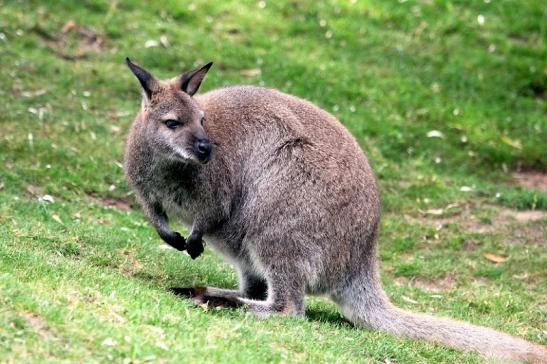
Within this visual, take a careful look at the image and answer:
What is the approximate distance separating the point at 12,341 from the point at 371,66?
1122cm

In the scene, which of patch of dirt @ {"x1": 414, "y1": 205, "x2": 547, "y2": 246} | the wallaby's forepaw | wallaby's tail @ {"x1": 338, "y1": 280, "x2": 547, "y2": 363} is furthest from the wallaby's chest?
patch of dirt @ {"x1": 414, "y1": 205, "x2": 547, "y2": 246}

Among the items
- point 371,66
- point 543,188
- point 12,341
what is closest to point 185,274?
point 12,341

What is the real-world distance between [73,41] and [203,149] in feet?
27.0

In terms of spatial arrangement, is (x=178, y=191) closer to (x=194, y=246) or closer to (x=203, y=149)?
(x=194, y=246)

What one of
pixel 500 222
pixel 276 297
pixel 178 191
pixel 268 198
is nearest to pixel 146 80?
pixel 178 191

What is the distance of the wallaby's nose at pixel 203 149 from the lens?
23.9 ft

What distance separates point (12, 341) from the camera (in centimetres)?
520

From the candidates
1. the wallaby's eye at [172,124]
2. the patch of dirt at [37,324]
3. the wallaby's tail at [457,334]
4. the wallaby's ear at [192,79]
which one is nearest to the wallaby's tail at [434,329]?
the wallaby's tail at [457,334]

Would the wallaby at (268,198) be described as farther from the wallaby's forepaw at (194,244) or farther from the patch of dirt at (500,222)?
the patch of dirt at (500,222)

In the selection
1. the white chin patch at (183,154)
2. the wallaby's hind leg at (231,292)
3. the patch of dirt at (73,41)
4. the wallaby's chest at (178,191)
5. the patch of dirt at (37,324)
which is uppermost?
the white chin patch at (183,154)

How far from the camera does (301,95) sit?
14.1 metres

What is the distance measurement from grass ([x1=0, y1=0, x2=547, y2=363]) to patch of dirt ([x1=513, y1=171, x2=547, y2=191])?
0.20 meters

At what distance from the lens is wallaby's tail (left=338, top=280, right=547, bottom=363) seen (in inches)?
274

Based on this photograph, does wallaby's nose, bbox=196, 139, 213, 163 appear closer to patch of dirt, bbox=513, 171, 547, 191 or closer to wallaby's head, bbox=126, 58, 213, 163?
wallaby's head, bbox=126, 58, 213, 163
